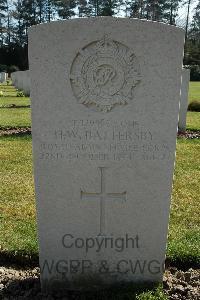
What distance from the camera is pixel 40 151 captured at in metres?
3.58

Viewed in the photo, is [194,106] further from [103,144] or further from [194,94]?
[103,144]

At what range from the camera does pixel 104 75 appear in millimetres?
3461

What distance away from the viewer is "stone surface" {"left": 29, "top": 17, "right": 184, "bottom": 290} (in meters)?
3.39

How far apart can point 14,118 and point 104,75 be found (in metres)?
11.4

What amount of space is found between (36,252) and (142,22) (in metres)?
2.38

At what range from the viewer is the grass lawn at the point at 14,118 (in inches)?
513

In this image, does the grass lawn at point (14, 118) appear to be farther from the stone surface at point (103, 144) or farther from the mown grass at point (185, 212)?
the stone surface at point (103, 144)

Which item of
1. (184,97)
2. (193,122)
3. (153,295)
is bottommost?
(153,295)

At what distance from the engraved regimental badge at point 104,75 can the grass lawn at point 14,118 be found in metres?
9.53

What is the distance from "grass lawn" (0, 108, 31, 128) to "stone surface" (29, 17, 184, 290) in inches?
367

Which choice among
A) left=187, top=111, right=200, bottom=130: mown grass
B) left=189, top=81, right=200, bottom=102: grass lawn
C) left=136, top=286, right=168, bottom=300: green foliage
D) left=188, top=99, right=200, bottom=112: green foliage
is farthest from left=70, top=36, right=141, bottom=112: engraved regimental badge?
left=189, top=81, right=200, bottom=102: grass lawn

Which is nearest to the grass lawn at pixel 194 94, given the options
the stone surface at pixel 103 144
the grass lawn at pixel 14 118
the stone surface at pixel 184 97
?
the grass lawn at pixel 14 118

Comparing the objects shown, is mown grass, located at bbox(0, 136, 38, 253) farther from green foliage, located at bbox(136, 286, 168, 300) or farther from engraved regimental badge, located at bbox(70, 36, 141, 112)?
engraved regimental badge, located at bbox(70, 36, 141, 112)

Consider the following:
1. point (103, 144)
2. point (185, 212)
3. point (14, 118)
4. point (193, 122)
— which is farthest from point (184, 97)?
point (103, 144)
